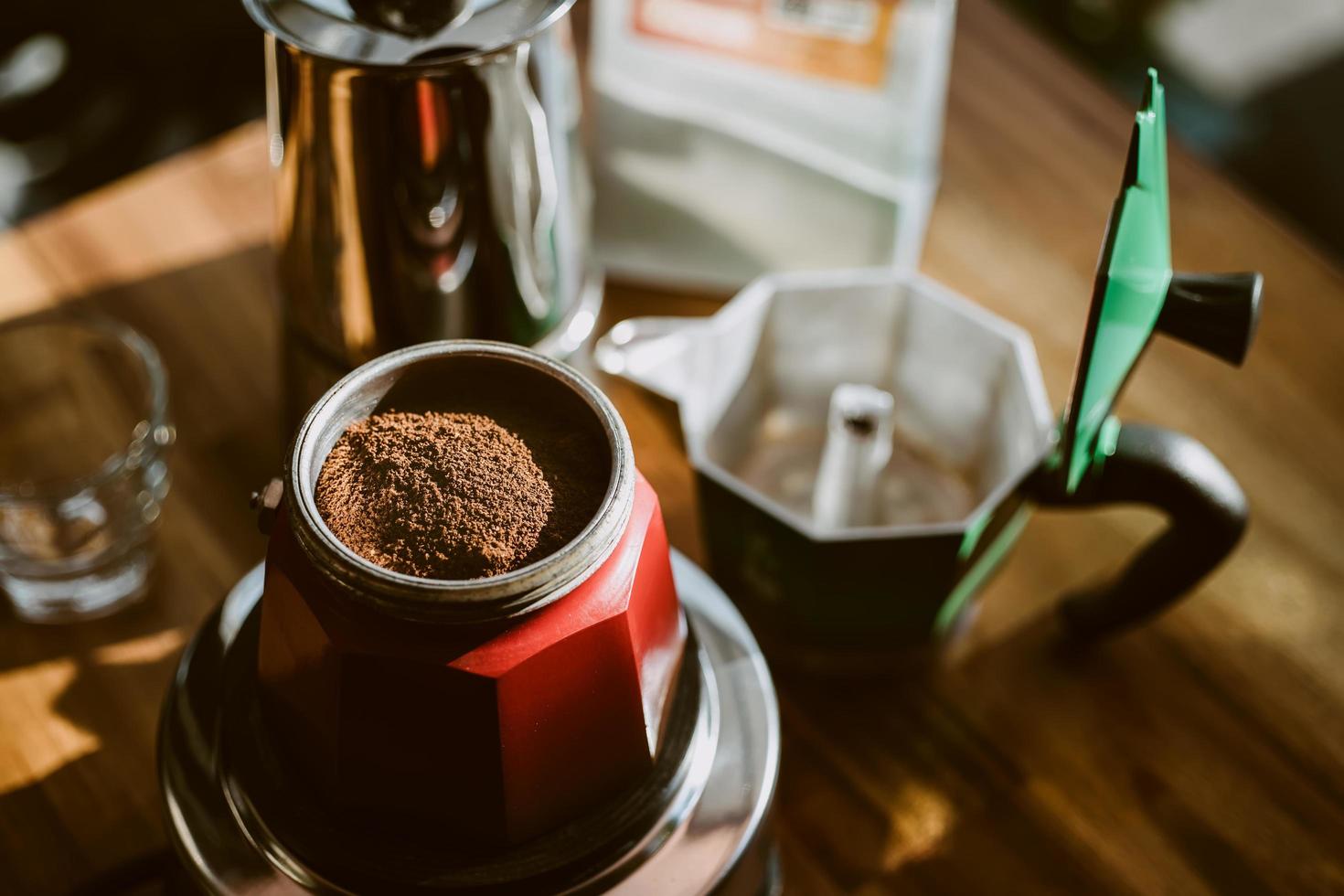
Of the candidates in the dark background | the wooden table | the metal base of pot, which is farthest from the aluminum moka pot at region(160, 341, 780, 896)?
the dark background

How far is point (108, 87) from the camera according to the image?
1.68m

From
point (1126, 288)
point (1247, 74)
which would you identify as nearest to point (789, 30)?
point (1126, 288)

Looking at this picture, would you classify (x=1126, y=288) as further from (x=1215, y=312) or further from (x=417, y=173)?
(x=417, y=173)

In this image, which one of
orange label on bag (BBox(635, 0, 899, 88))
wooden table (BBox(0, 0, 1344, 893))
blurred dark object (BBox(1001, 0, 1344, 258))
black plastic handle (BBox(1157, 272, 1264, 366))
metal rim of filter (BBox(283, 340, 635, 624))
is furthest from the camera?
blurred dark object (BBox(1001, 0, 1344, 258))

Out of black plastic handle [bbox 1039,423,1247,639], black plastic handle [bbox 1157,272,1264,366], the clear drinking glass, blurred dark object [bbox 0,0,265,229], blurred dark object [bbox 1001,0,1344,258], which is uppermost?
black plastic handle [bbox 1157,272,1264,366]

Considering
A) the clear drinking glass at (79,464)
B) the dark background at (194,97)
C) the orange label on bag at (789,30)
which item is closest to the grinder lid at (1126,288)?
the orange label on bag at (789,30)

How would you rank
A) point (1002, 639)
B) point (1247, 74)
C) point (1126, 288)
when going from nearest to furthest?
point (1126, 288), point (1002, 639), point (1247, 74)

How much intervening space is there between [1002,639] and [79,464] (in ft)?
1.77

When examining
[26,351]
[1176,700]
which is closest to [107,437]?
[26,351]

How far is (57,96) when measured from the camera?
1.66 meters

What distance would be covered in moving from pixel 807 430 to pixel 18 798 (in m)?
0.45

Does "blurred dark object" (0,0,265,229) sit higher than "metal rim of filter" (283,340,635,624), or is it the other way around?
"metal rim of filter" (283,340,635,624)

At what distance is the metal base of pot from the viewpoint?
47cm

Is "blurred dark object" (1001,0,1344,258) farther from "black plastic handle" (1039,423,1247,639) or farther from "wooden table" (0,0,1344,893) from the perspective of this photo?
"black plastic handle" (1039,423,1247,639)
